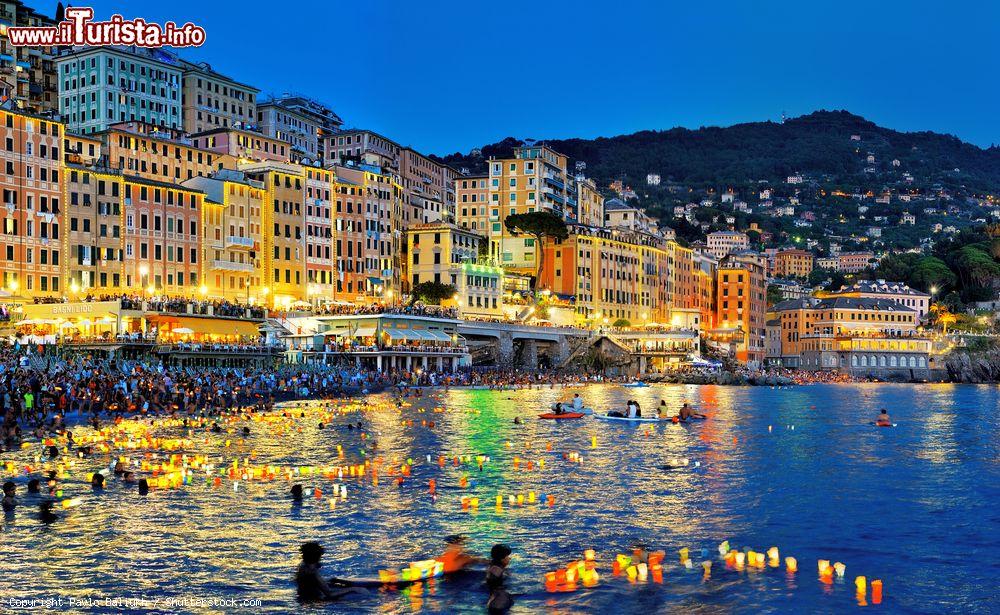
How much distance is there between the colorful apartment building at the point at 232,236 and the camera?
320 feet

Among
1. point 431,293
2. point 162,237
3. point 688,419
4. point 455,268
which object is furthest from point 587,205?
point 688,419

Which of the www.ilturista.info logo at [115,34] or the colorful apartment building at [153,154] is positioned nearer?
the www.ilturista.info logo at [115,34]

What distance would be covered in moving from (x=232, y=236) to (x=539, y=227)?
48.1 metres

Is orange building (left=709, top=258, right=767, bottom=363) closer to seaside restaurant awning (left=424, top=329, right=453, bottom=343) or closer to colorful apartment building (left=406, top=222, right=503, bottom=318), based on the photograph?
colorful apartment building (left=406, top=222, right=503, bottom=318)

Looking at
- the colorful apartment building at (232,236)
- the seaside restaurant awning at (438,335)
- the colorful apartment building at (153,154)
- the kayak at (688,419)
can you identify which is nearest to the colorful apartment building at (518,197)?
the seaside restaurant awning at (438,335)

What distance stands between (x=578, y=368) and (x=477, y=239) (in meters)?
22.2

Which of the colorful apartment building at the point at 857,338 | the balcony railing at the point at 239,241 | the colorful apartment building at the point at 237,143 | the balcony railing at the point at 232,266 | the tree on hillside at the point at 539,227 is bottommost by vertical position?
the colorful apartment building at the point at 857,338

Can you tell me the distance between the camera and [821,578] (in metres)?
20.8

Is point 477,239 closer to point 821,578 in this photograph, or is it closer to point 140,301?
point 140,301

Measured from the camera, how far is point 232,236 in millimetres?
99750

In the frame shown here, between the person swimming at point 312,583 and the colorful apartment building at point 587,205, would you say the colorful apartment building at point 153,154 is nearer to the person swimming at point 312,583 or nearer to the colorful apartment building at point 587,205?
the colorful apartment building at point 587,205

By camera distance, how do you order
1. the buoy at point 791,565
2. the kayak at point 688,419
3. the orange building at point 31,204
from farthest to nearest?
the orange building at point 31,204
the kayak at point 688,419
the buoy at point 791,565

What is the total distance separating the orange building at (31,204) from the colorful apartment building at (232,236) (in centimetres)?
1486

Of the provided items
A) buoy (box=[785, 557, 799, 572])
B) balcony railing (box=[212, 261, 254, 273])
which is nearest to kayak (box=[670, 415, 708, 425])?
buoy (box=[785, 557, 799, 572])
